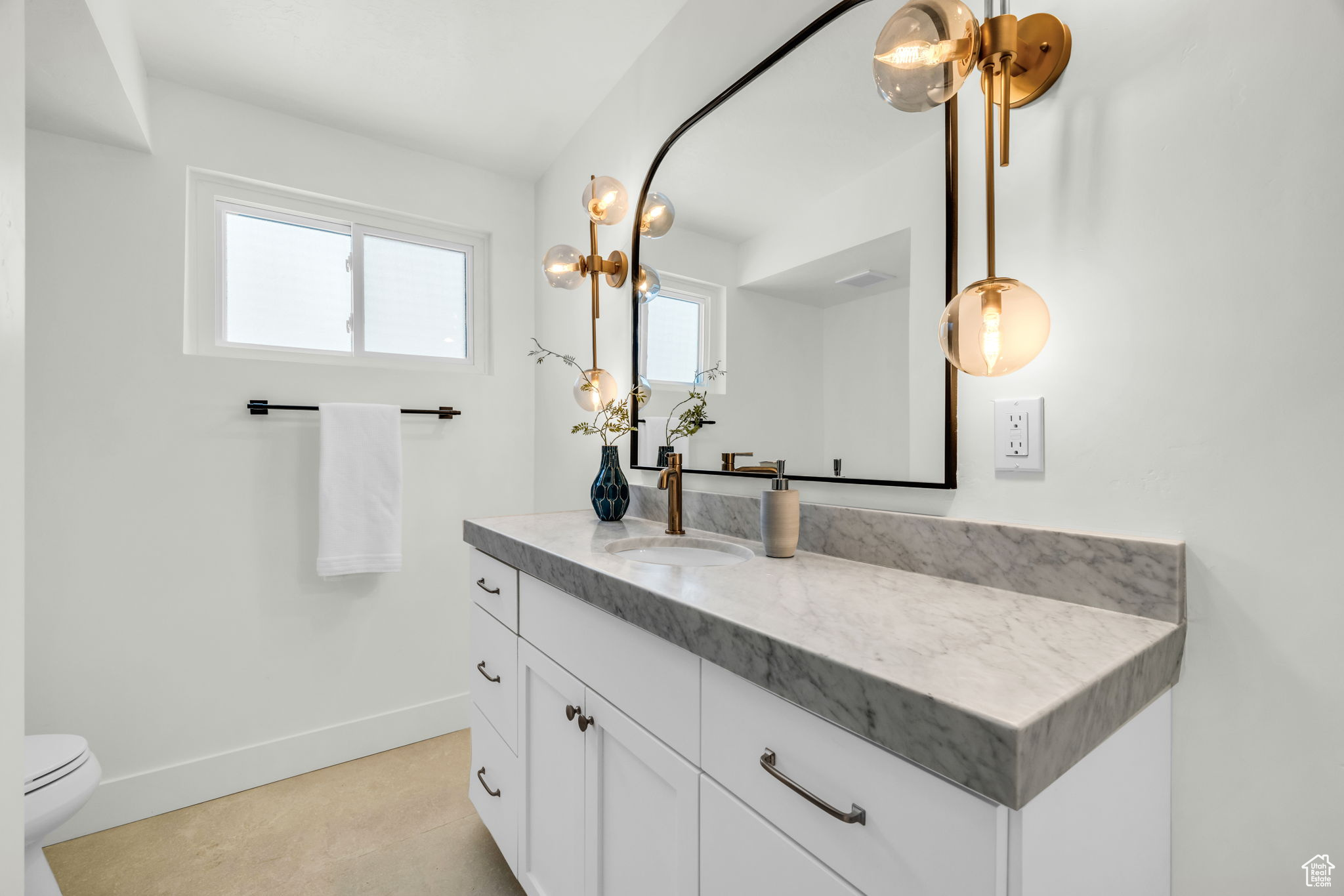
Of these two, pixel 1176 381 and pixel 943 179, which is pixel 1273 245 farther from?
pixel 943 179

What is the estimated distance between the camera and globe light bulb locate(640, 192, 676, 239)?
1.65 meters

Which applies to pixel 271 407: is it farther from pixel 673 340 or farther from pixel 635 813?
pixel 635 813

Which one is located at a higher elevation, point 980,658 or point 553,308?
point 553,308

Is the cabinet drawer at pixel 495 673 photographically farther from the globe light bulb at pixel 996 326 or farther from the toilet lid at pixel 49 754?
the globe light bulb at pixel 996 326

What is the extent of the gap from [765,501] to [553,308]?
5.13 feet

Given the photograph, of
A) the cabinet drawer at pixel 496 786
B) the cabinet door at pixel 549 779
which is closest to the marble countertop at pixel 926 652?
the cabinet door at pixel 549 779

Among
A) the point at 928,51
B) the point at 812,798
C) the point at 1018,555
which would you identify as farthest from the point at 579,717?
the point at 928,51

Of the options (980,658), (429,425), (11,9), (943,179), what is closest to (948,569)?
(980,658)

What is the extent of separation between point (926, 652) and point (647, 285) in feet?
4.60

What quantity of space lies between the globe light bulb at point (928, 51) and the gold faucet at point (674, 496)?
0.88m

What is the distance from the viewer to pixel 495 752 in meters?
1.44

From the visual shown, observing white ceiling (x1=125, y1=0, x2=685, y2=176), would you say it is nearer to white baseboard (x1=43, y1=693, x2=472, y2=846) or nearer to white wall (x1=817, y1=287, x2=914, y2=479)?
white wall (x1=817, y1=287, x2=914, y2=479)

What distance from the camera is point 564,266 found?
1.89 m

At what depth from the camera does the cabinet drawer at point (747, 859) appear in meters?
0.61
